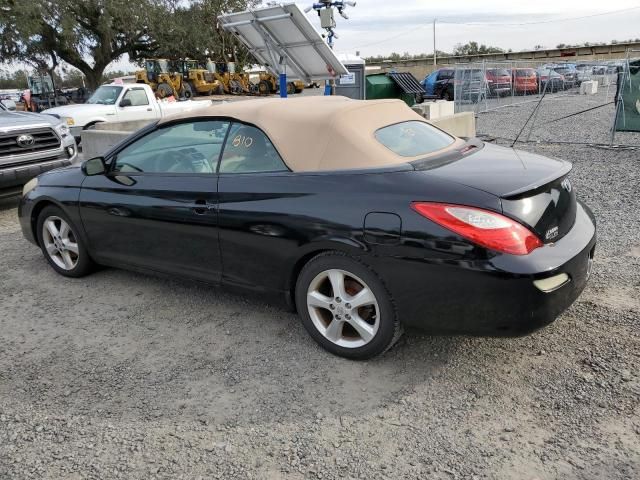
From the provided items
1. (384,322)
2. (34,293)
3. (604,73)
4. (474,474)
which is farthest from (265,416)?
(604,73)

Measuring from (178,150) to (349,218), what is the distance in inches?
68.0

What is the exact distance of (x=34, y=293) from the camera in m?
4.40

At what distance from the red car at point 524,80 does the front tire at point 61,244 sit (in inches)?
841

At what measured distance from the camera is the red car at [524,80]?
74.2 feet

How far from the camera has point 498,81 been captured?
21.4 m

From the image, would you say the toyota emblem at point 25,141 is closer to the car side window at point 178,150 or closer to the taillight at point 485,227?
the car side window at point 178,150

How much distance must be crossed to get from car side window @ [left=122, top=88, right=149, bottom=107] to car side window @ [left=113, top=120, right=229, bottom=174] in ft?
35.6

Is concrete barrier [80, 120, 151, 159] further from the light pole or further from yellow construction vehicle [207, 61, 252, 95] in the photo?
yellow construction vehicle [207, 61, 252, 95]

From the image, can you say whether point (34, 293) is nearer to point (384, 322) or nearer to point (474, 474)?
point (384, 322)

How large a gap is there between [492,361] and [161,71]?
32.5 meters

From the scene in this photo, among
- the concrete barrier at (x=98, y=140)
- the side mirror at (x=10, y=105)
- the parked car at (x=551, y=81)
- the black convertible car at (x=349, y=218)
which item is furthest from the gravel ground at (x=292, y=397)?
the parked car at (x=551, y=81)

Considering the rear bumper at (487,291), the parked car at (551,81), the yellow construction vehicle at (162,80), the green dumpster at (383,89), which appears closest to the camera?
the rear bumper at (487,291)

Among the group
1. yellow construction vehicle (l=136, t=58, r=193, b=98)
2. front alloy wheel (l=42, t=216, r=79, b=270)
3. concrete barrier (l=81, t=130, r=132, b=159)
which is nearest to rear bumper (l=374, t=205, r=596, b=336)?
front alloy wheel (l=42, t=216, r=79, b=270)

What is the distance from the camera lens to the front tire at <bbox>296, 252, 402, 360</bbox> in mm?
2938
